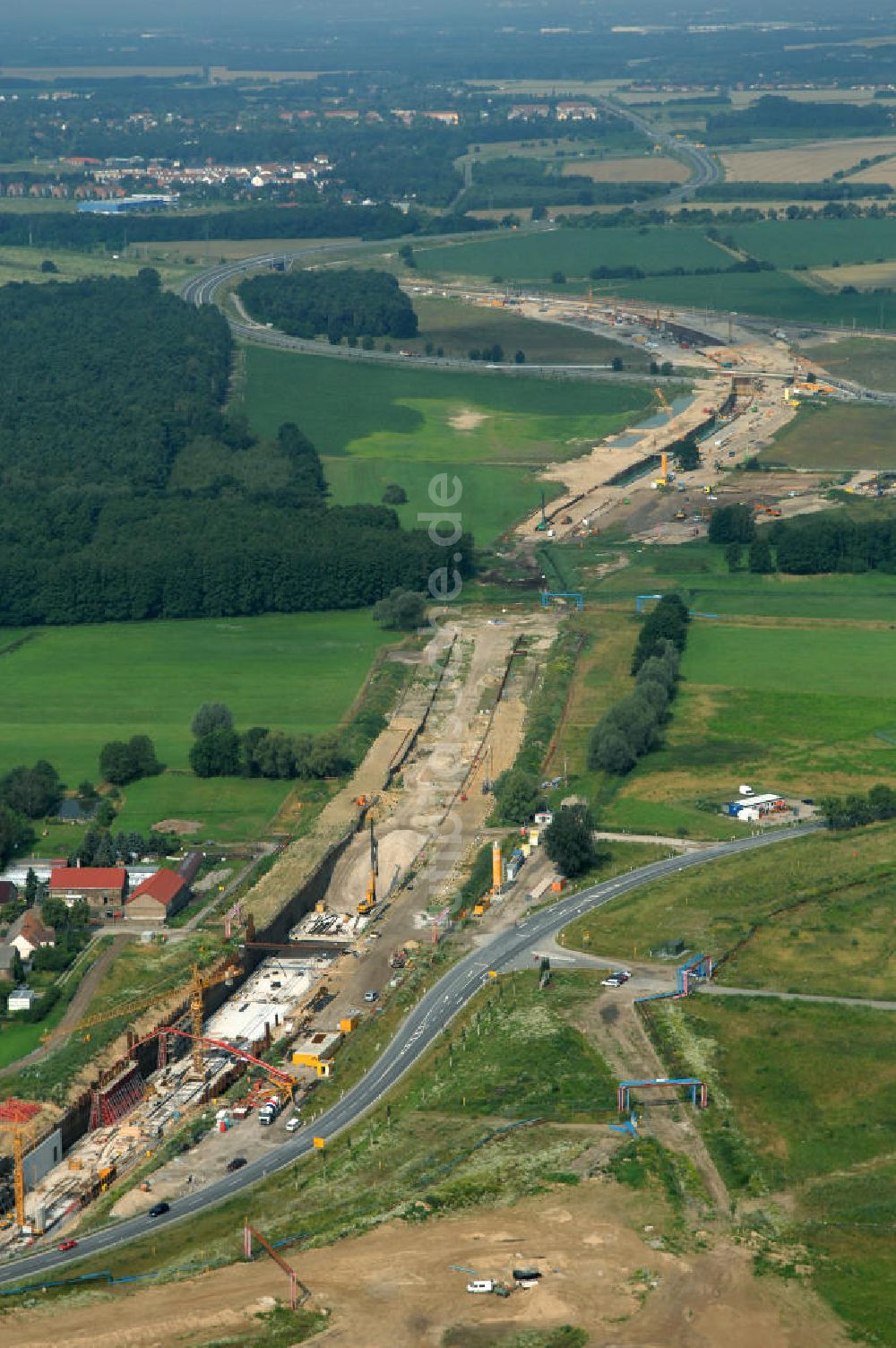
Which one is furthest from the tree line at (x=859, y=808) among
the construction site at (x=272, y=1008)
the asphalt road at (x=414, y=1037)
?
the construction site at (x=272, y=1008)

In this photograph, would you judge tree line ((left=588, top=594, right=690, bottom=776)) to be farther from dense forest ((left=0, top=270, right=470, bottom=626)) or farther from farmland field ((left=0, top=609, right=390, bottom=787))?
dense forest ((left=0, top=270, right=470, bottom=626))

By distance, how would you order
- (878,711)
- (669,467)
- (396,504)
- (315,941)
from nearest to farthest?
1. (315,941)
2. (878,711)
3. (396,504)
4. (669,467)

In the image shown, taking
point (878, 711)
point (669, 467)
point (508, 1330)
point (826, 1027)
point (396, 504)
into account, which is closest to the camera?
point (508, 1330)

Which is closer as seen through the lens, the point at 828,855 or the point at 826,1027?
the point at 826,1027

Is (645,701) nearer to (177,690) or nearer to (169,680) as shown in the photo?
(177,690)

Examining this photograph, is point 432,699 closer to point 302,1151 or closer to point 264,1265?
point 302,1151

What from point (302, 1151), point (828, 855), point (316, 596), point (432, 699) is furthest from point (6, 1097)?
point (316, 596)

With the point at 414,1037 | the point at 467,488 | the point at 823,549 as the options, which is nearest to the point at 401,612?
the point at 823,549
